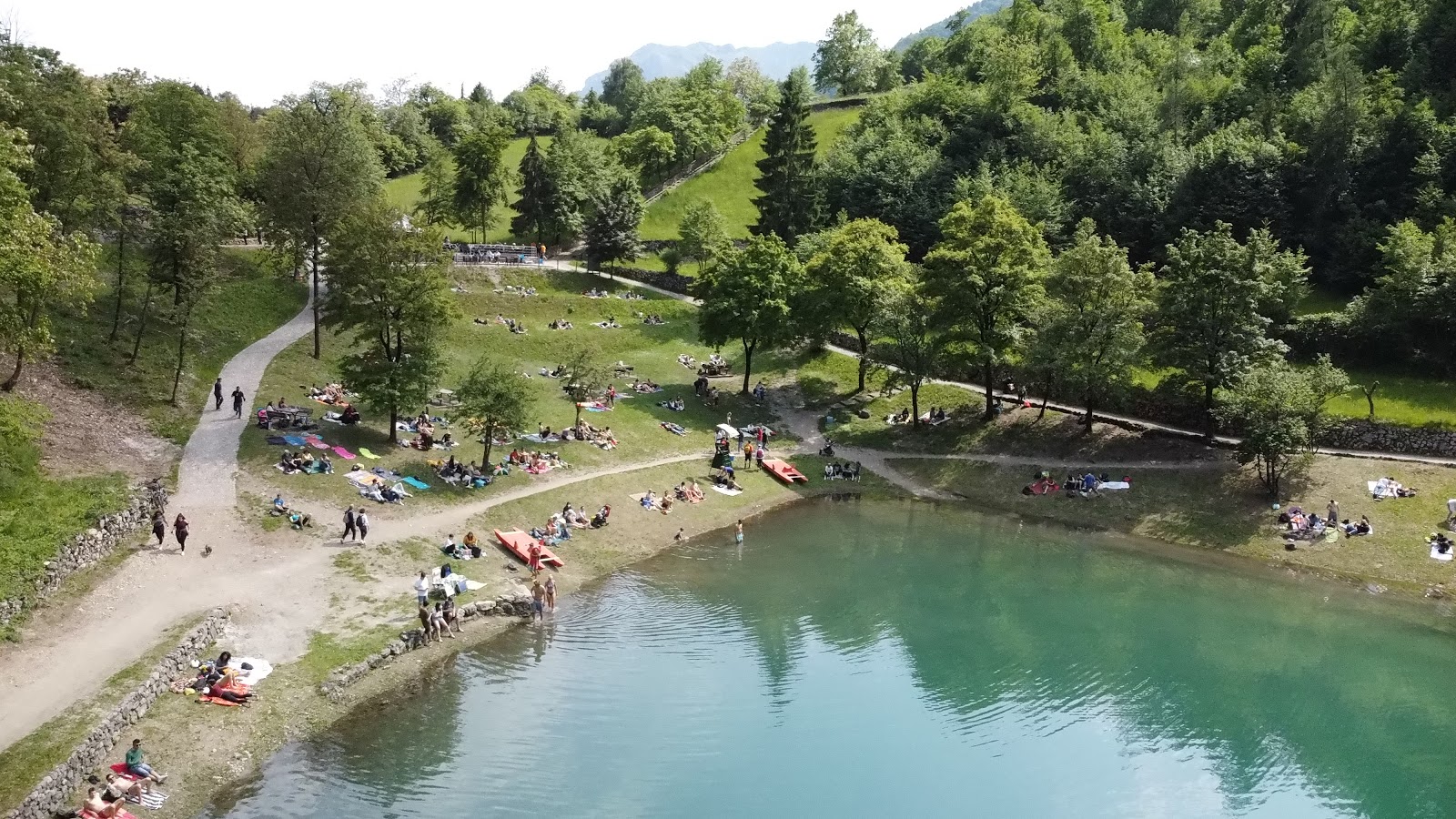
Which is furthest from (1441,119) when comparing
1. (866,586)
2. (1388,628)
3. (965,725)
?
(965,725)

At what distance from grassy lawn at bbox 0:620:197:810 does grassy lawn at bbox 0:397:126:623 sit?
4800 mm

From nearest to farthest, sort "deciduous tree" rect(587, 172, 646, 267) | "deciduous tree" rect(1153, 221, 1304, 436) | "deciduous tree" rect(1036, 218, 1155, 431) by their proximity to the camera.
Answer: "deciduous tree" rect(1153, 221, 1304, 436), "deciduous tree" rect(1036, 218, 1155, 431), "deciduous tree" rect(587, 172, 646, 267)

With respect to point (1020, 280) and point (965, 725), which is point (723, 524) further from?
point (1020, 280)

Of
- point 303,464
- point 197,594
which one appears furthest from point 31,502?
point 303,464

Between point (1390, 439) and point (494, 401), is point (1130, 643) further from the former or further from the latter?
point (494, 401)

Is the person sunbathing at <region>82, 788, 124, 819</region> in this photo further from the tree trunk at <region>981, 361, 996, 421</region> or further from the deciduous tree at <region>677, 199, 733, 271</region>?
the deciduous tree at <region>677, 199, 733, 271</region>

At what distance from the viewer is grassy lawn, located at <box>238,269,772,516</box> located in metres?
42.3

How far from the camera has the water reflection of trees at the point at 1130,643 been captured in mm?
28734

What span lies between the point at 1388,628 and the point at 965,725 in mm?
18276

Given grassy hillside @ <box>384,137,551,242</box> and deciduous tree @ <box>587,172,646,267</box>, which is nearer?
deciduous tree @ <box>587,172,646,267</box>

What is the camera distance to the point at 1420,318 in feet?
178

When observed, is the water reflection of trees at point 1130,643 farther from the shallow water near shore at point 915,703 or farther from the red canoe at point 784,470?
the red canoe at point 784,470

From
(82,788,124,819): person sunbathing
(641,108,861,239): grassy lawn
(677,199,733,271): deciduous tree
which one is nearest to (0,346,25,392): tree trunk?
(82,788,124,819): person sunbathing

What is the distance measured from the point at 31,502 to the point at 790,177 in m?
64.9
